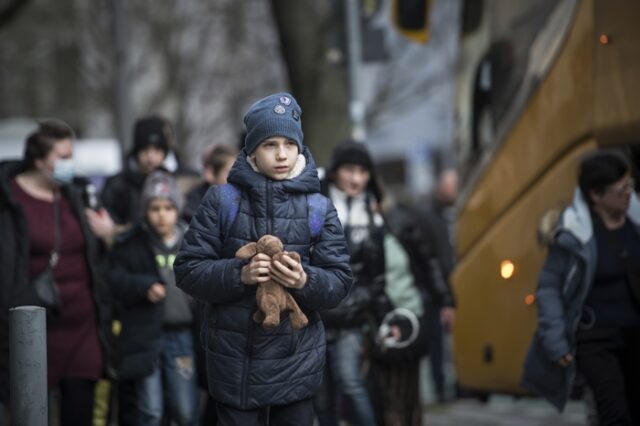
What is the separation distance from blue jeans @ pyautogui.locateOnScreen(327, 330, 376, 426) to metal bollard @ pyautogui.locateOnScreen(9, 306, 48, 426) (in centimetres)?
250

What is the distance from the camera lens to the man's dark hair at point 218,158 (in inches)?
Answer: 331

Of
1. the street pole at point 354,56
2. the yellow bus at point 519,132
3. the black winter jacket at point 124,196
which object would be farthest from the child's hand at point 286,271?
the street pole at point 354,56

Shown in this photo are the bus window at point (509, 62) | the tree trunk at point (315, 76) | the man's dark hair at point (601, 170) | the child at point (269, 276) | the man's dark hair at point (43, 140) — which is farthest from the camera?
the tree trunk at point (315, 76)

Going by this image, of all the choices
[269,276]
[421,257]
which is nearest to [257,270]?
[269,276]

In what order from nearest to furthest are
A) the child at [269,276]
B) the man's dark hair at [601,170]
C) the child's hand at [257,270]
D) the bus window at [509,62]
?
1. the child's hand at [257,270]
2. the child at [269,276]
3. the man's dark hair at [601,170]
4. the bus window at [509,62]

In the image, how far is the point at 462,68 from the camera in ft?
35.0

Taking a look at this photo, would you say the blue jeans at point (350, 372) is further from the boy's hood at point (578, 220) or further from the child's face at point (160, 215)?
the boy's hood at point (578, 220)

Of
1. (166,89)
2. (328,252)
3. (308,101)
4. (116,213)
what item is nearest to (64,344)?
(116,213)

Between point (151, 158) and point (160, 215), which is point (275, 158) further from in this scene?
point (151, 158)

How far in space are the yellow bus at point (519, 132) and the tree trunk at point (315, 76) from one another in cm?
407

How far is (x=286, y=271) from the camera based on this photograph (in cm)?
546

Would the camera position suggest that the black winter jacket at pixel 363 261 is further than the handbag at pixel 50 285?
Answer: Yes

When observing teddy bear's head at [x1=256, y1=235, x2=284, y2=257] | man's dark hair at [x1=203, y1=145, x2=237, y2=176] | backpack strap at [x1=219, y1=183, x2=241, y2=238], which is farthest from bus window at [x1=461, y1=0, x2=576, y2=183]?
teddy bear's head at [x1=256, y1=235, x2=284, y2=257]

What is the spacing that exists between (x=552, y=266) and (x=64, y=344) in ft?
7.97
